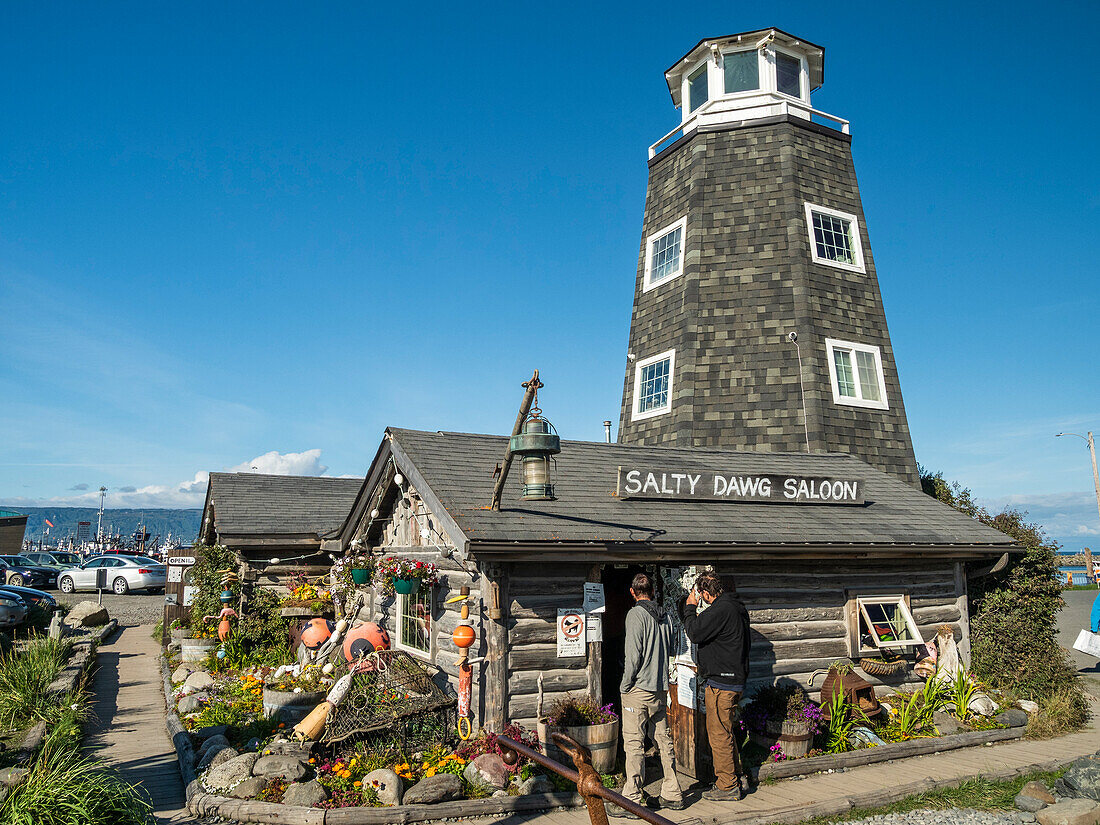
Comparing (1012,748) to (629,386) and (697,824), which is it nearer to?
(697,824)

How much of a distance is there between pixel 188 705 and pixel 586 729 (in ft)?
23.1

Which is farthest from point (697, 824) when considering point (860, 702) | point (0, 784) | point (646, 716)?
point (0, 784)

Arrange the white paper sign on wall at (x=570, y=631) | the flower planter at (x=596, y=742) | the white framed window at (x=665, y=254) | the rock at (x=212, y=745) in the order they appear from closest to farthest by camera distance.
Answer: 1. the flower planter at (x=596, y=742)
2. the rock at (x=212, y=745)
3. the white paper sign on wall at (x=570, y=631)
4. the white framed window at (x=665, y=254)

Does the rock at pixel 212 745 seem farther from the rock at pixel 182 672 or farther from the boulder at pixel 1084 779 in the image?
the boulder at pixel 1084 779

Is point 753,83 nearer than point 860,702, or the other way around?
point 860,702

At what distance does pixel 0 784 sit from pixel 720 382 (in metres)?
16.1

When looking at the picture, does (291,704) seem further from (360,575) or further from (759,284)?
(759,284)

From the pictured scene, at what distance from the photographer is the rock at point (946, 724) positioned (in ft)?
36.1

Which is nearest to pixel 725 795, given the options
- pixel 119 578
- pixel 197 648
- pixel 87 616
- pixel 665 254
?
pixel 197 648

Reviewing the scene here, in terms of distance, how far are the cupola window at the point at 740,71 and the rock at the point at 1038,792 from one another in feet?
62.3

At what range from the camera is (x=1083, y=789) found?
26.6ft

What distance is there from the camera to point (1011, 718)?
11352 millimetres

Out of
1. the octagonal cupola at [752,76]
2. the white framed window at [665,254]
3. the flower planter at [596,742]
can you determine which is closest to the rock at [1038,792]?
the flower planter at [596,742]

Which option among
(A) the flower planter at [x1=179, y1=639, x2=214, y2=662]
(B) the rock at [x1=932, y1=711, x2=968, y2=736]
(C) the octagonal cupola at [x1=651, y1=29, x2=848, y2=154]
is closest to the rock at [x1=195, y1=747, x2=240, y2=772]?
(A) the flower planter at [x1=179, y1=639, x2=214, y2=662]
